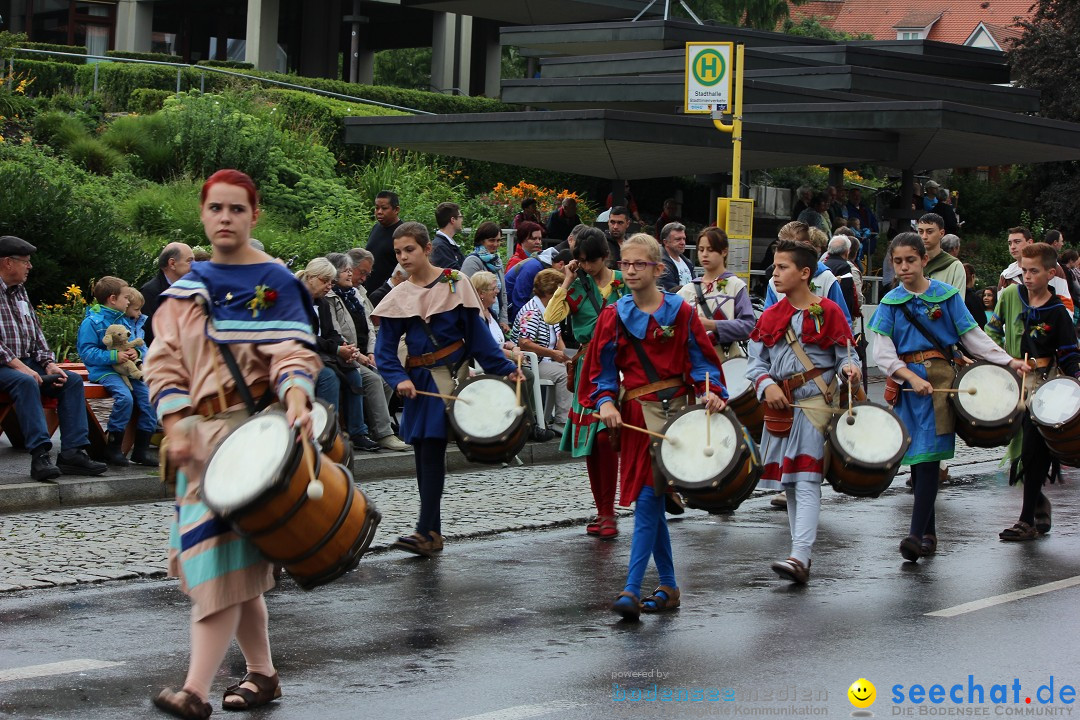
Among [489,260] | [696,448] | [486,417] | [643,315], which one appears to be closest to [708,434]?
[696,448]

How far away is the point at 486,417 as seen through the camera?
30.2 ft

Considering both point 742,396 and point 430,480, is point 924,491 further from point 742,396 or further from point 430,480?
point 430,480

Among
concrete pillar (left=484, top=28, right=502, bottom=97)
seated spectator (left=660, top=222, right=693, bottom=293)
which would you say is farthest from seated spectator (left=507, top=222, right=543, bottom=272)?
concrete pillar (left=484, top=28, right=502, bottom=97)

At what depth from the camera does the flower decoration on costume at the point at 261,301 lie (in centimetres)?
562

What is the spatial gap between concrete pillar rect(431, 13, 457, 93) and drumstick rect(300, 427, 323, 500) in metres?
41.1

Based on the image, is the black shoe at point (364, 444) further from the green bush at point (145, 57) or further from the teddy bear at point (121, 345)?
the green bush at point (145, 57)

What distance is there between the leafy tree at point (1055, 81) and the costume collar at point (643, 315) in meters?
31.5

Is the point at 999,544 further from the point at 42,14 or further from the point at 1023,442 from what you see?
the point at 42,14

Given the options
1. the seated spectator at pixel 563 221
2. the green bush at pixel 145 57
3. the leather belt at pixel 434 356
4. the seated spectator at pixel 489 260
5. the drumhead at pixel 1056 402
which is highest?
the green bush at pixel 145 57

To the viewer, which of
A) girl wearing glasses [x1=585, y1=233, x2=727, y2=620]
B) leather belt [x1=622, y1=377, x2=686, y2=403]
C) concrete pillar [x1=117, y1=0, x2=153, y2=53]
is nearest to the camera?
girl wearing glasses [x1=585, y1=233, x2=727, y2=620]

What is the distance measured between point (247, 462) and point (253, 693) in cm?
110

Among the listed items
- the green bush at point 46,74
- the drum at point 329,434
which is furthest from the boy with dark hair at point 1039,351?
the green bush at point 46,74

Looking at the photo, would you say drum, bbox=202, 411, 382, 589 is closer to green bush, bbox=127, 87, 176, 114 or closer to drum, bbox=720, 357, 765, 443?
drum, bbox=720, 357, 765, 443

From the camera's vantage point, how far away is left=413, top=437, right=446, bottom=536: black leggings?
30.5 ft
